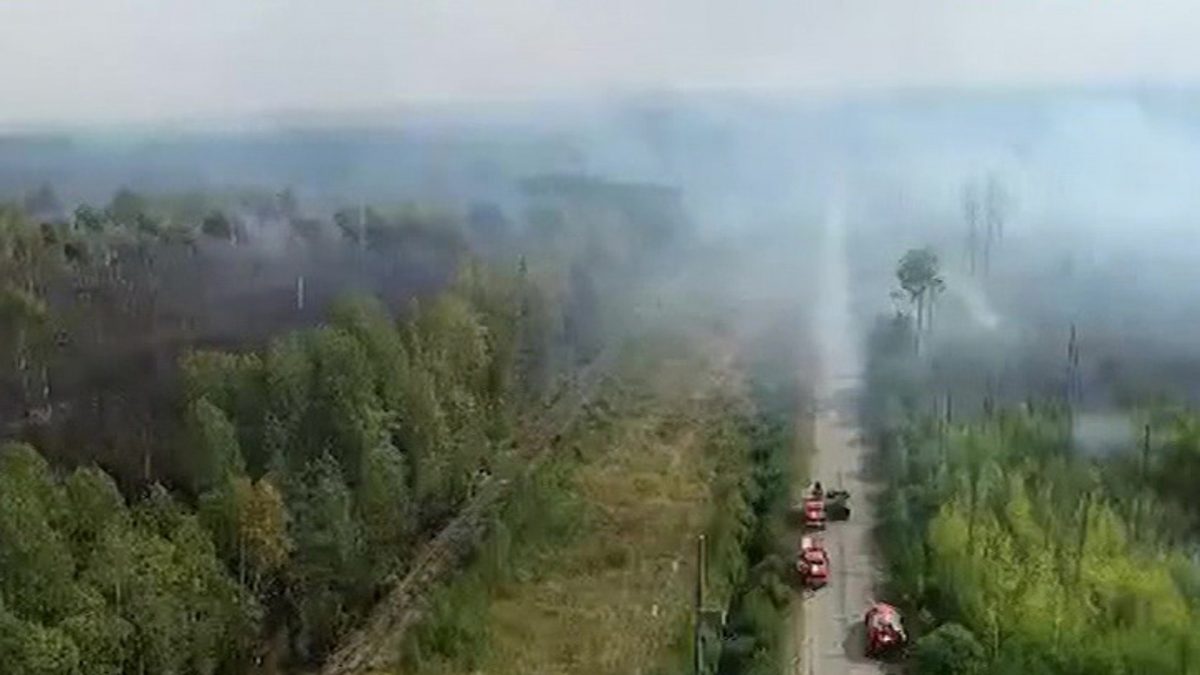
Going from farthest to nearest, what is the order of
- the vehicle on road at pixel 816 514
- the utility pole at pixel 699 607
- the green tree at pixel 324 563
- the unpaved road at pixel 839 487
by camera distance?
the vehicle on road at pixel 816 514 < the green tree at pixel 324 563 < the unpaved road at pixel 839 487 < the utility pole at pixel 699 607

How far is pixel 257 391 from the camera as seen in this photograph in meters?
3.68

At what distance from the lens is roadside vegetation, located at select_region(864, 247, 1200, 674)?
10.3 ft

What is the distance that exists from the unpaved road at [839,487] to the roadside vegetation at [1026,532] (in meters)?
0.06

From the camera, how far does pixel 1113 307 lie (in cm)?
369

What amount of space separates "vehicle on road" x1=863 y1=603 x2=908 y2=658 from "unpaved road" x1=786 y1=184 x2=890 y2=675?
0.10 feet

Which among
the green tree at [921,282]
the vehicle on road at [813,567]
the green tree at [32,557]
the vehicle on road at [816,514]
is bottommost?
the vehicle on road at [813,567]

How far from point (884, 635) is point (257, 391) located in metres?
1.56

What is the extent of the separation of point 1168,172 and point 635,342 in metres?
1.39

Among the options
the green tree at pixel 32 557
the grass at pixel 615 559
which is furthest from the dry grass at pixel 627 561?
the green tree at pixel 32 557

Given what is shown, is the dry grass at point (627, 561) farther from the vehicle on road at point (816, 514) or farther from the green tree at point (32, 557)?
the green tree at point (32, 557)

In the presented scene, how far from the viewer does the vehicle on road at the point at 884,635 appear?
3344 millimetres

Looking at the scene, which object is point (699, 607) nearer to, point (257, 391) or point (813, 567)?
point (813, 567)

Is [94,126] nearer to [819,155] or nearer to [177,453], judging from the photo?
[177,453]

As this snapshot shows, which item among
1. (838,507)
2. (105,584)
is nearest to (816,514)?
(838,507)
